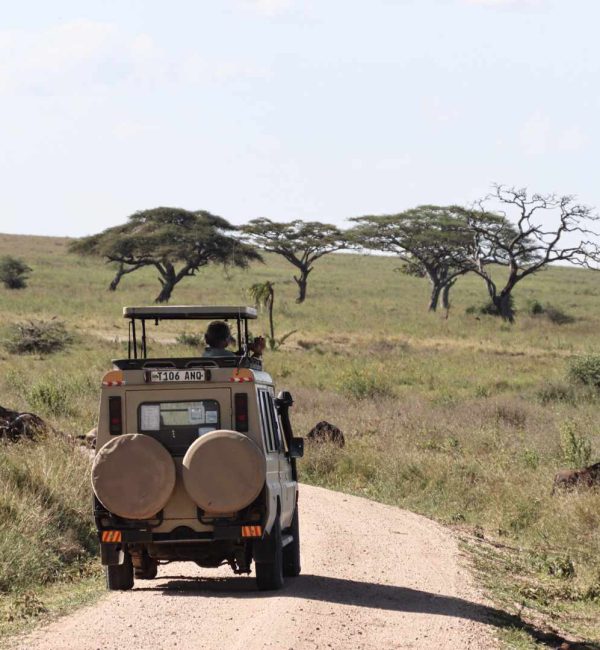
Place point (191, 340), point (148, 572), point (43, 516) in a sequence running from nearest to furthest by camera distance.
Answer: point (148, 572), point (43, 516), point (191, 340)

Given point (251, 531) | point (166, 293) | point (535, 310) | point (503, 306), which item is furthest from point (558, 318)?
point (251, 531)

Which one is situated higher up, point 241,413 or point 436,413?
point 241,413

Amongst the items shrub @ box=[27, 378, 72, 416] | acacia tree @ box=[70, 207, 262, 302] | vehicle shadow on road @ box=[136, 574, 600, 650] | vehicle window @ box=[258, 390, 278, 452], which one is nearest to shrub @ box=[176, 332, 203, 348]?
shrub @ box=[27, 378, 72, 416]

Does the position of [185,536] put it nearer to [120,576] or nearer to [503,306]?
[120,576]

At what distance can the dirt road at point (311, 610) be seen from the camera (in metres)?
7.34

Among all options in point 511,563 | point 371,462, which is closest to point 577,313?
point 371,462

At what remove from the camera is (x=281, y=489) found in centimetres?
925

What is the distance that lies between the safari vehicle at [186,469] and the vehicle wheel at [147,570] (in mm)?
43

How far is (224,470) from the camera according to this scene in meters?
8.24

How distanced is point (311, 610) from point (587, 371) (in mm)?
20081

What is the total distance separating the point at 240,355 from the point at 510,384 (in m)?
19.7

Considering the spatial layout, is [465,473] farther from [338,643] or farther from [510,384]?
[510,384]

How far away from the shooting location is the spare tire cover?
26.9 feet

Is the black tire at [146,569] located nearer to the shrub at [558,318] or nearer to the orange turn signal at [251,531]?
the orange turn signal at [251,531]
